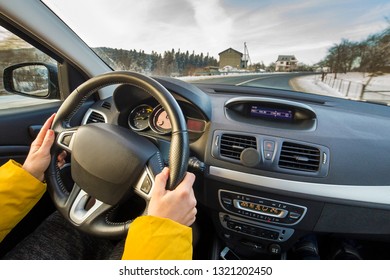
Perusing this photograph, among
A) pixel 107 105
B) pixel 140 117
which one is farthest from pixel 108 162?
pixel 107 105

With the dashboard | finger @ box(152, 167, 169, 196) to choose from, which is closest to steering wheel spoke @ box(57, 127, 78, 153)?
the dashboard

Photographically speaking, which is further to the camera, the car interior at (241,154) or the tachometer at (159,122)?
the tachometer at (159,122)

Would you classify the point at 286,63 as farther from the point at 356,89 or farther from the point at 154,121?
the point at 154,121

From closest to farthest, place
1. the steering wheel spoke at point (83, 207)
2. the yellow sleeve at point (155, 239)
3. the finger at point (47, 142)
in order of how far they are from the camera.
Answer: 1. the yellow sleeve at point (155, 239)
2. the steering wheel spoke at point (83, 207)
3. the finger at point (47, 142)

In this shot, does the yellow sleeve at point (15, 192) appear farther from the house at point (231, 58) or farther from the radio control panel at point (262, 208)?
the house at point (231, 58)

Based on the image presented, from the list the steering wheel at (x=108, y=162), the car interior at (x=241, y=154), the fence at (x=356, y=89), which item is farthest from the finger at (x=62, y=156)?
the fence at (x=356, y=89)

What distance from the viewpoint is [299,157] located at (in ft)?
4.52

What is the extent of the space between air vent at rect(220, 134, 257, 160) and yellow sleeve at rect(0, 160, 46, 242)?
Result: 0.87 m

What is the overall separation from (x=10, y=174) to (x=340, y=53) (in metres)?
1.91

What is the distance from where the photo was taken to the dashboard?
1360 millimetres

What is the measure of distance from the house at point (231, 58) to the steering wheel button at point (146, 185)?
1.18m

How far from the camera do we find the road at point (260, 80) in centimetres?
195

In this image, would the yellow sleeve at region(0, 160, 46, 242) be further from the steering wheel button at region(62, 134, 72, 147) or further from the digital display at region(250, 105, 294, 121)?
the digital display at region(250, 105, 294, 121)

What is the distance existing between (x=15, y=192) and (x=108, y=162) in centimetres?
45
